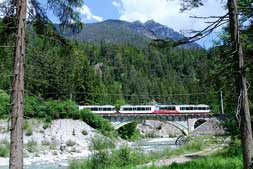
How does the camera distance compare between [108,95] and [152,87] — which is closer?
[108,95]

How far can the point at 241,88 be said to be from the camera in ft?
25.5

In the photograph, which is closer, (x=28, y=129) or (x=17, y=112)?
(x=17, y=112)

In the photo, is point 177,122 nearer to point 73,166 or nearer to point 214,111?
point 214,111

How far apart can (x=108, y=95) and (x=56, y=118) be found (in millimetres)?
→ 49357

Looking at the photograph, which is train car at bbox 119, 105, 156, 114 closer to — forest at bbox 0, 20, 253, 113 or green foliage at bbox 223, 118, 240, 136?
forest at bbox 0, 20, 253, 113

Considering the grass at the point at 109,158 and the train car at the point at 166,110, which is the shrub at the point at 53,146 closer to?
the grass at the point at 109,158

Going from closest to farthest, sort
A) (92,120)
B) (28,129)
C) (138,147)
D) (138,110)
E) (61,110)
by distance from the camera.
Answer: (138,147) → (28,129) → (61,110) → (92,120) → (138,110)

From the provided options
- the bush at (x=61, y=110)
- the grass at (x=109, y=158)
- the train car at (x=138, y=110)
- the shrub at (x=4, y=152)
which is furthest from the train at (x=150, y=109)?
the grass at (x=109, y=158)

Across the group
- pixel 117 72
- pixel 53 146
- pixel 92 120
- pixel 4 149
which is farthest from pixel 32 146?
pixel 117 72

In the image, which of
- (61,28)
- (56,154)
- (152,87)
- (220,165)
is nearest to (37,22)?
(61,28)

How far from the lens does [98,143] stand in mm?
17031

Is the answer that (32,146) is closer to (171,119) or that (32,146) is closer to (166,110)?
(166,110)

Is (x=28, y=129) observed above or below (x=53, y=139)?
above

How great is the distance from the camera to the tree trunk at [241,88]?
25.4 ft
